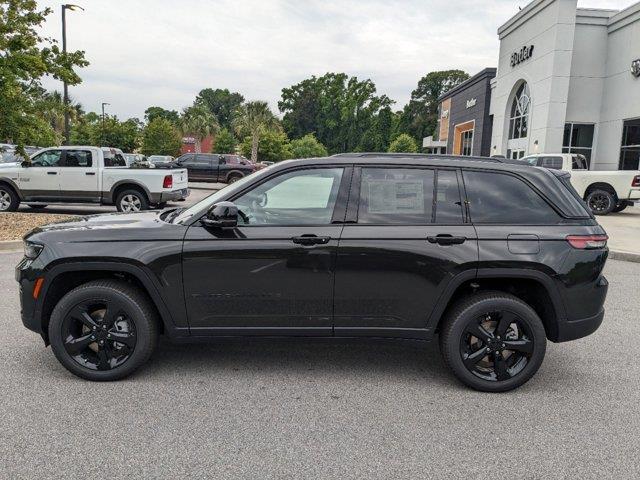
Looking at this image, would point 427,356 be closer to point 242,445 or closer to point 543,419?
point 543,419

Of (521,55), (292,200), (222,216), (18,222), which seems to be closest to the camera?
(222,216)

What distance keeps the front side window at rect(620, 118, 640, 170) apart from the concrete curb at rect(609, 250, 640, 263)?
1578cm

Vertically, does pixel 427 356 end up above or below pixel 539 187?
below

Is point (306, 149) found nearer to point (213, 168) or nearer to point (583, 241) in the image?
point (213, 168)

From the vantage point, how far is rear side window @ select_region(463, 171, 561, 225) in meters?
3.78

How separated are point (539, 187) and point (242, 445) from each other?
271cm

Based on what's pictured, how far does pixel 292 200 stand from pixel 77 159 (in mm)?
11061

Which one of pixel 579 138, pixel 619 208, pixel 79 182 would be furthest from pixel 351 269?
pixel 579 138

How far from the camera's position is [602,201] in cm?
1628

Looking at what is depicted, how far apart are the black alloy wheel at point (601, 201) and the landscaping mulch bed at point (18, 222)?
14.7 metres

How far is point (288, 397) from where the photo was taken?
3631mm

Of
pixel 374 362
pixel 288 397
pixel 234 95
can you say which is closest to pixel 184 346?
pixel 288 397

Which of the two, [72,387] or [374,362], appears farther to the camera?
[374,362]

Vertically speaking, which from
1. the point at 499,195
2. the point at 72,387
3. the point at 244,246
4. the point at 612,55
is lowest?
the point at 72,387
